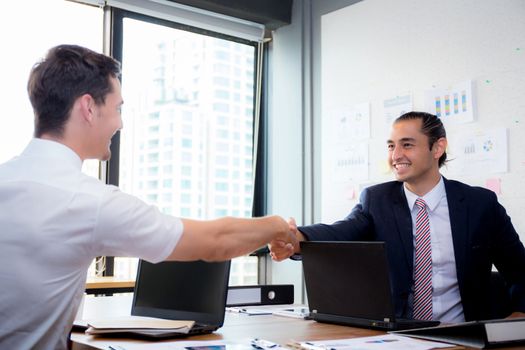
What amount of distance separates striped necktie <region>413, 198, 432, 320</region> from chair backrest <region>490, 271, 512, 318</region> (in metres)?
0.26

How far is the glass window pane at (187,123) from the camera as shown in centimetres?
439

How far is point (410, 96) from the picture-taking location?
3857 mm

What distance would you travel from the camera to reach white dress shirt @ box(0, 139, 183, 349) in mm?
1343

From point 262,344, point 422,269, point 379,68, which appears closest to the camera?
point 262,344

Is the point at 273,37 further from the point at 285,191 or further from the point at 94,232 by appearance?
the point at 94,232

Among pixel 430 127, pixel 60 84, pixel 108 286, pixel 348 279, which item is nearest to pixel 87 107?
pixel 60 84

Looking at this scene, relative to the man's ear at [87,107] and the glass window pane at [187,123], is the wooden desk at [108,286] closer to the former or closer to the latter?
the glass window pane at [187,123]

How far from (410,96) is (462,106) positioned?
0.40 meters

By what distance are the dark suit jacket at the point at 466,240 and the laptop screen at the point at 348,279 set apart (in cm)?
54

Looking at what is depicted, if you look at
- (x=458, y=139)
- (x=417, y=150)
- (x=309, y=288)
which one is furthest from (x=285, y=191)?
(x=309, y=288)

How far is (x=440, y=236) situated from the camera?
8.23ft

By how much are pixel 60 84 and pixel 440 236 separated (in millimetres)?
1610

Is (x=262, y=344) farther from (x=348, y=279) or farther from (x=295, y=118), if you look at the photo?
(x=295, y=118)

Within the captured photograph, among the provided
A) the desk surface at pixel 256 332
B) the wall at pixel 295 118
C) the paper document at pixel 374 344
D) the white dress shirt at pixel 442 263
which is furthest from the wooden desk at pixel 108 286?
the paper document at pixel 374 344
